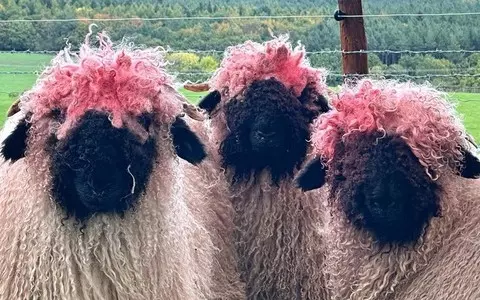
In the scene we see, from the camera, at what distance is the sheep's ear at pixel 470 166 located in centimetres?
362

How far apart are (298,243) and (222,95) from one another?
0.88 meters

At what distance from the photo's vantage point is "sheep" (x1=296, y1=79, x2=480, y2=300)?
11.4ft

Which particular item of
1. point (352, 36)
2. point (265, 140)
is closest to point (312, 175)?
point (265, 140)

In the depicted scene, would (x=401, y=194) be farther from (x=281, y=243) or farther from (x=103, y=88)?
(x=103, y=88)

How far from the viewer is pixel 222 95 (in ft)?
15.0

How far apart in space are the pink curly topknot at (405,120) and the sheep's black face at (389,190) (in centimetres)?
6

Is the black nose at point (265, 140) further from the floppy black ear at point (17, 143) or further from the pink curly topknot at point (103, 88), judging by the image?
the floppy black ear at point (17, 143)

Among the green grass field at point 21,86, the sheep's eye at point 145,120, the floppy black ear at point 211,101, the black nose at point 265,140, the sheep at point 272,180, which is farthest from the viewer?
the green grass field at point 21,86

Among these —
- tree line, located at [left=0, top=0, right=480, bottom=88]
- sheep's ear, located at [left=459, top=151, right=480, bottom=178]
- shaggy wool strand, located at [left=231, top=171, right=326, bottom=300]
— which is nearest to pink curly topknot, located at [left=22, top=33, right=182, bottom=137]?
shaggy wool strand, located at [left=231, top=171, right=326, bottom=300]

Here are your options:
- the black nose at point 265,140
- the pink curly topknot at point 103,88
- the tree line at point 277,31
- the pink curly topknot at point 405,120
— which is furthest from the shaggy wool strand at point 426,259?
the tree line at point 277,31

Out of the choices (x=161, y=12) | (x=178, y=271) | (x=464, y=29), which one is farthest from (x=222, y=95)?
(x=161, y=12)

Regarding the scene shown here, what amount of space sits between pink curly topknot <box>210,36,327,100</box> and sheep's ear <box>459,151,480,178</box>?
106cm

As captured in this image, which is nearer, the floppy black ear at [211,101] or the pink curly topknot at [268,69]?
the pink curly topknot at [268,69]

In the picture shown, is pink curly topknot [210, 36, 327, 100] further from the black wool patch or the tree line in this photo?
the tree line
